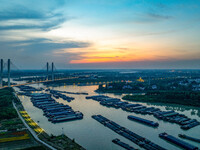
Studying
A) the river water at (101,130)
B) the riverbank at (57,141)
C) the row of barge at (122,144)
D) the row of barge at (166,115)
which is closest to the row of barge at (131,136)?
the river water at (101,130)

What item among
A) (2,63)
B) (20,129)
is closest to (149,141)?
(20,129)

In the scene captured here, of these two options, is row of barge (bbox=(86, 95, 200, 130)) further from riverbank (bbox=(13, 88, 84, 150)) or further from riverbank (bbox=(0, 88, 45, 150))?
riverbank (bbox=(0, 88, 45, 150))

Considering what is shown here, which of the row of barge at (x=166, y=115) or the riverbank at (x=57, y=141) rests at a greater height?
the row of barge at (x=166, y=115)

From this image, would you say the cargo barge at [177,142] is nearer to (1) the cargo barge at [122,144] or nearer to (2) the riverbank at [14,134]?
(1) the cargo barge at [122,144]

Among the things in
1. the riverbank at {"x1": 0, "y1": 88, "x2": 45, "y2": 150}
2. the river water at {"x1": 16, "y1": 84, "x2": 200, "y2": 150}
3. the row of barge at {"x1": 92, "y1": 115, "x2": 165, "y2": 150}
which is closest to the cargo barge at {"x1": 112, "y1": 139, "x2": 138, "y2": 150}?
the river water at {"x1": 16, "y1": 84, "x2": 200, "y2": 150}

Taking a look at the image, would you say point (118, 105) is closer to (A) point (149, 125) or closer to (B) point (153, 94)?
(A) point (149, 125)

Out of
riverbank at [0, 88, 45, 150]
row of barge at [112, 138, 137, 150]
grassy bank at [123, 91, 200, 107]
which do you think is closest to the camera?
row of barge at [112, 138, 137, 150]

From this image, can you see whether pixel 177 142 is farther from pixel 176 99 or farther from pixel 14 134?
pixel 176 99

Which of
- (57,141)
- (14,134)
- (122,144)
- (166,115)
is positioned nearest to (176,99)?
(166,115)

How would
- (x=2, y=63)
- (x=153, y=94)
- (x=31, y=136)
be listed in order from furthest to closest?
(x=2, y=63)
(x=153, y=94)
(x=31, y=136)

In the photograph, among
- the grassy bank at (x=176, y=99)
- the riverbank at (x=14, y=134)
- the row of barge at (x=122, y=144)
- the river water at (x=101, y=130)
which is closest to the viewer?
the row of barge at (x=122, y=144)

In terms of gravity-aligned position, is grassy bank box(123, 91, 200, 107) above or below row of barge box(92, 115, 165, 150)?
above
